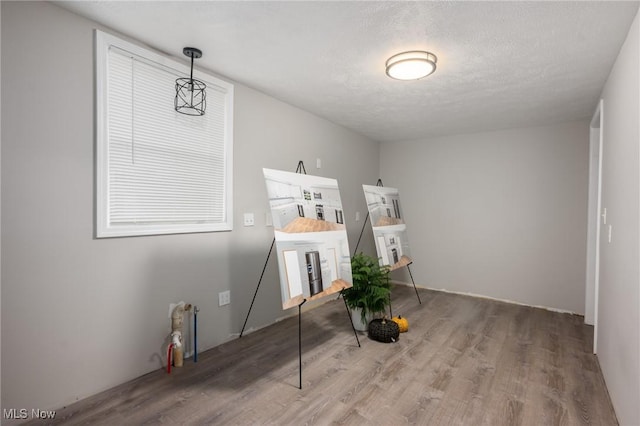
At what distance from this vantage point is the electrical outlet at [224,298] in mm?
2811

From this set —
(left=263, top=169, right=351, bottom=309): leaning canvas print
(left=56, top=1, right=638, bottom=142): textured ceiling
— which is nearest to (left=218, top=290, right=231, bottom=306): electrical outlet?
(left=263, top=169, right=351, bottom=309): leaning canvas print

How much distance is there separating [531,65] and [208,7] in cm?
233

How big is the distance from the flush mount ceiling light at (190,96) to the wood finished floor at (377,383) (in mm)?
2005

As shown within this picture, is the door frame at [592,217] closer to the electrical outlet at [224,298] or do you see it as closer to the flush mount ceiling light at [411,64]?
the flush mount ceiling light at [411,64]

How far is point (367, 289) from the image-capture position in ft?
10.1

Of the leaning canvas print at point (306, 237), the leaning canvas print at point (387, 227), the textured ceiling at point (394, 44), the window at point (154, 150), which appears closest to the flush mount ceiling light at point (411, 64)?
the textured ceiling at point (394, 44)

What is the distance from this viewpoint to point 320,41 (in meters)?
2.15

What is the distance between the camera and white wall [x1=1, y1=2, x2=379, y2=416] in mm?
1718

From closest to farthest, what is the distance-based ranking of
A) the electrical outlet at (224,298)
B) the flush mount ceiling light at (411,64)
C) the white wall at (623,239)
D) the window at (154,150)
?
the white wall at (623,239), the window at (154,150), the flush mount ceiling light at (411,64), the electrical outlet at (224,298)

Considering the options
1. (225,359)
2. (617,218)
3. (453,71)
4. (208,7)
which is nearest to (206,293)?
(225,359)

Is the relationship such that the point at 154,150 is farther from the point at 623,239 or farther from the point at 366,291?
the point at 623,239

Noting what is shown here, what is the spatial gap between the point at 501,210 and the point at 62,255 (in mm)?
4706

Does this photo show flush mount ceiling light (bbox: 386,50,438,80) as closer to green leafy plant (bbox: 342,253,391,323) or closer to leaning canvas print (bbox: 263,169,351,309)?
leaning canvas print (bbox: 263,169,351,309)

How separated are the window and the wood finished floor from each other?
3.54 feet
